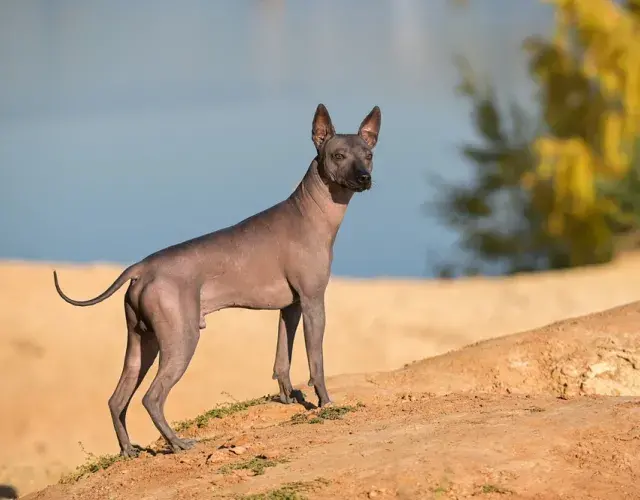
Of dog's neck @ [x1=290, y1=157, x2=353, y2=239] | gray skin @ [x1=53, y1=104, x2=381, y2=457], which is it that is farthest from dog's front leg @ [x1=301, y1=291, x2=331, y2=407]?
dog's neck @ [x1=290, y1=157, x2=353, y2=239]

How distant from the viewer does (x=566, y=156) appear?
86.2 ft

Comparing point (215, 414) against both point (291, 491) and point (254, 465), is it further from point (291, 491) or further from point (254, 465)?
point (291, 491)

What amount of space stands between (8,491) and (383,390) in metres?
4.77

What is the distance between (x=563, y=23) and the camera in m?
28.1

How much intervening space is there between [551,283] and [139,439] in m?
7.55

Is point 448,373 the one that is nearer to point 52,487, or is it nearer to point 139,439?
point 52,487

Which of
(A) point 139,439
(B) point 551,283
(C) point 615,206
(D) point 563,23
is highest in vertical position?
(D) point 563,23

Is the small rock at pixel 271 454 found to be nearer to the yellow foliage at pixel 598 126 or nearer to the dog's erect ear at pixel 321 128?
the dog's erect ear at pixel 321 128

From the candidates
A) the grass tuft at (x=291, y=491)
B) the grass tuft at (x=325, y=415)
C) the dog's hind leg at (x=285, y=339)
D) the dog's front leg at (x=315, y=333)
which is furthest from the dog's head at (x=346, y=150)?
the grass tuft at (x=291, y=491)

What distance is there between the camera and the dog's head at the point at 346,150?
8680 millimetres

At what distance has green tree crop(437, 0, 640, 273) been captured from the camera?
2653cm

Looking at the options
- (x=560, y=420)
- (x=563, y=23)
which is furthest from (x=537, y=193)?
(x=560, y=420)

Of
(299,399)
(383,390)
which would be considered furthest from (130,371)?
(383,390)

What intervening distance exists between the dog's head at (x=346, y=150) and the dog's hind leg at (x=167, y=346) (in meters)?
1.64
